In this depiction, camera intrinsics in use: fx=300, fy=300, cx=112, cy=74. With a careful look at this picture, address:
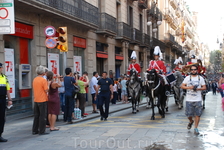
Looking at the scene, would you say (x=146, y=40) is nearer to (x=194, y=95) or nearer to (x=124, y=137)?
(x=194, y=95)

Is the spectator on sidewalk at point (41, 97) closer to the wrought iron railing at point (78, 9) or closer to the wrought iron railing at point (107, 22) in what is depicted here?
the wrought iron railing at point (78, 9)

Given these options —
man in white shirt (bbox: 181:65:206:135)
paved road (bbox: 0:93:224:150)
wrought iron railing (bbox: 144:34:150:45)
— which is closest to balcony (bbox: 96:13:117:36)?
wrought iron railing (bbox: 144:34:150:45)

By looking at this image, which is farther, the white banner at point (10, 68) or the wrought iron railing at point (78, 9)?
the wrought iron railing at point (78, 9)

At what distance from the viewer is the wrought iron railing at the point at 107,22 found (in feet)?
68.6

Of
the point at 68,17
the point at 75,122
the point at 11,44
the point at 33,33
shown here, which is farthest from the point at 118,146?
the point at 68,17

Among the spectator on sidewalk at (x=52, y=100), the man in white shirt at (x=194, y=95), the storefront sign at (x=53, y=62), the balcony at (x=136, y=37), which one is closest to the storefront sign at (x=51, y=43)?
the spectator on sidewalk at (x=52, y=100)

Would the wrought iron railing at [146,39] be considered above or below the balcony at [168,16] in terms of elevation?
below

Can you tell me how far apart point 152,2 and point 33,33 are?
24.8 metres

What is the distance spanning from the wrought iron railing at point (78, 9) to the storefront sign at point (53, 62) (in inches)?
90.6

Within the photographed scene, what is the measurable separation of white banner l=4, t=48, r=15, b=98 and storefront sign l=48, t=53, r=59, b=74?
109 inches

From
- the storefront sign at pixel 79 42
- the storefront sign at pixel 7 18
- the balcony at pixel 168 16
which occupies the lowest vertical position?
the storefront sign at pixel 7 18

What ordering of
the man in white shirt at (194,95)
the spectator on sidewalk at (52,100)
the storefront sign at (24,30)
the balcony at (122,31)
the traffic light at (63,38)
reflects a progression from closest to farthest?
the man in white shirt at (194,95), the spectator on sidewalk at (52,100), the traffic light at (63,38), the storefront sign at (24,30), the balcony at (122,31)

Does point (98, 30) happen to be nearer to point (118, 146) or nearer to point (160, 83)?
point (160, 83)

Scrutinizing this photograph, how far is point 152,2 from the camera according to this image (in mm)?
35906
